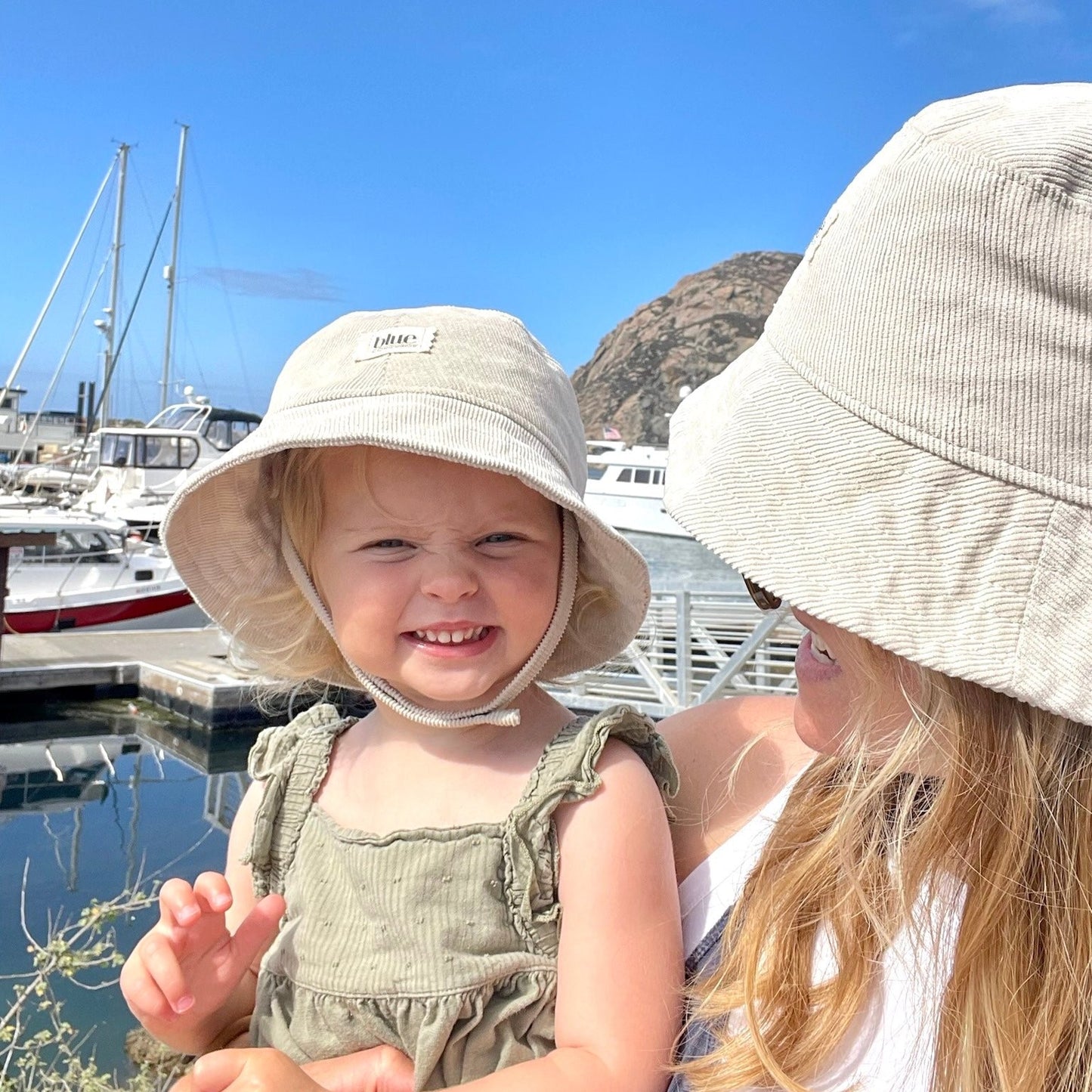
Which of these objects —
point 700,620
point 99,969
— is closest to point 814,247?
point 99,969

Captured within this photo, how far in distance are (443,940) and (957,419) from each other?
948 millimetres

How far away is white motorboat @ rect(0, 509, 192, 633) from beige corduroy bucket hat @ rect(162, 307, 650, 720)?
1363 cm

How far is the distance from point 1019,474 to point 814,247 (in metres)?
0.32

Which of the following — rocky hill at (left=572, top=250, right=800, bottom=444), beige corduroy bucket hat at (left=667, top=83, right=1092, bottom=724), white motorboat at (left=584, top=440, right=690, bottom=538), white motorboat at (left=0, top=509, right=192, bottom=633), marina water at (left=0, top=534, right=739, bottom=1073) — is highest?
rocky hill at (left=572, top=250, right=800, bottom=444)

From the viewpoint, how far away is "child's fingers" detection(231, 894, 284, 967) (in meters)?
1.43

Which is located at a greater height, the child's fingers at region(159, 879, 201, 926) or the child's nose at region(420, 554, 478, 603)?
the child's nose at region(420, 554, 478, 603)

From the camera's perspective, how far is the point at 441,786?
151 cm

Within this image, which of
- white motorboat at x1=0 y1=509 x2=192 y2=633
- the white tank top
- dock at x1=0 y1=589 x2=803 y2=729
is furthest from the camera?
white motorboat at x1=0 y1=509 x2=192 y2=633

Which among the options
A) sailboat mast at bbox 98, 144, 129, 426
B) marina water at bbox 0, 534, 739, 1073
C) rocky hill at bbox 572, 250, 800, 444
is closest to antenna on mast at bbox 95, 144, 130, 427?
sailboat mast at bbox 98, 144, 129, 426

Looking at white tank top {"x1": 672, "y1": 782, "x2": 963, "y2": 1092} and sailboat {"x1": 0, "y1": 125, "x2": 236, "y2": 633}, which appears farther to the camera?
sailboat {"x1": 0, "y1": 125, "x2": 236, "y2": 633}

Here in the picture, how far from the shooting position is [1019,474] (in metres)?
0.86

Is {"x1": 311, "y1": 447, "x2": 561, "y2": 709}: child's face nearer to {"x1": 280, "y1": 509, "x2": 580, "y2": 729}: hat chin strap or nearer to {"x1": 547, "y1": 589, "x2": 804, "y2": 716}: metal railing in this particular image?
{"x1": 280, "y1": 509, "x2": 580, "y2": 729}: hat chin strap

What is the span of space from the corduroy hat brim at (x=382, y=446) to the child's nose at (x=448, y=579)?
0.48ft

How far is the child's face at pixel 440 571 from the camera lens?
4.80 ft
